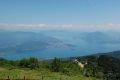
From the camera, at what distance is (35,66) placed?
130 metres

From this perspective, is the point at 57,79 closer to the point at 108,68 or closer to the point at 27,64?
the point at 27,64

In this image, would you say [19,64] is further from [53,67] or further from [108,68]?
[108,68]

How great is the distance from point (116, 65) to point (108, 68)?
6.10 metres

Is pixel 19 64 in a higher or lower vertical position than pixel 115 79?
higher

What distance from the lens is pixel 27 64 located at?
132 m

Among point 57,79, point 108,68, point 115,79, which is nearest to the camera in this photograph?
point 57,79

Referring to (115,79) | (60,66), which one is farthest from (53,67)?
(115,79)

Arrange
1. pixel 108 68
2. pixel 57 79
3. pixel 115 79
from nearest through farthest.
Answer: pixel 57 79 < pixel 115 79 < pixel 108 68

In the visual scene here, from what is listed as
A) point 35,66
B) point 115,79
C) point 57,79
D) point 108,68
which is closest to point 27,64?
point 35,66

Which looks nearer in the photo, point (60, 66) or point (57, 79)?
point (57, 79)

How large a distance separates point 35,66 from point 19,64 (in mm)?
7987

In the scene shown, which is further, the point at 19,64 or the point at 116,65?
the point at 116,65

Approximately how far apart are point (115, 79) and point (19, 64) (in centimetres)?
4113

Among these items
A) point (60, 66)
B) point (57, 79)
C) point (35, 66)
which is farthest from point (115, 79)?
point (57, 79)
